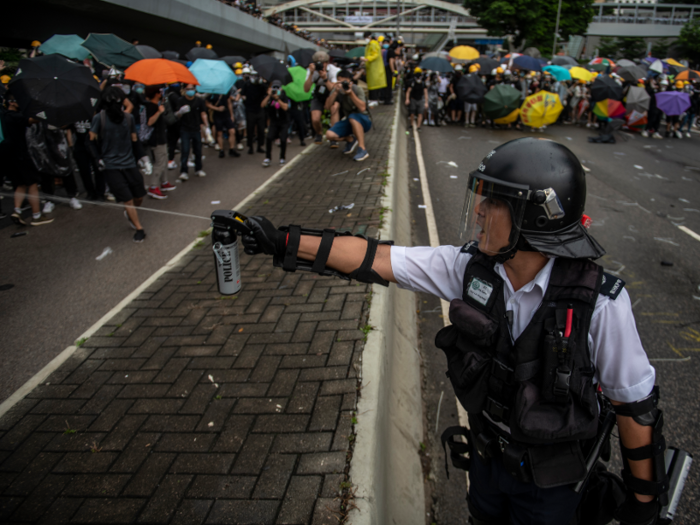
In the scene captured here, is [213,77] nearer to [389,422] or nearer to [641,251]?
[641,251]

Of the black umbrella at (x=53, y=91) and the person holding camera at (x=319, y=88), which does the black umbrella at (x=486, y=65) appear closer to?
the person holding camera at (x=319, y=88)

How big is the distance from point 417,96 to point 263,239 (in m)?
13.8

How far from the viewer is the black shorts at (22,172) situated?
6418mm

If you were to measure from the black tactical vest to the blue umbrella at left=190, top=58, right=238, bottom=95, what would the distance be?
8.97 m

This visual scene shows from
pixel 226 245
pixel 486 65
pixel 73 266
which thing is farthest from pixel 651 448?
pixel 486 65

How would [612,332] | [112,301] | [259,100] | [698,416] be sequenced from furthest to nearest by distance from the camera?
[259,100]
[112,301]
[698,416]
[612,332]

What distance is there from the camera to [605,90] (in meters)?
13.6

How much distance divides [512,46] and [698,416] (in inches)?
2126

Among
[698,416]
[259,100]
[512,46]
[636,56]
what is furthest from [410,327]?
[636,56]

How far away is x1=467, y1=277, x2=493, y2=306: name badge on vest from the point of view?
1.68m

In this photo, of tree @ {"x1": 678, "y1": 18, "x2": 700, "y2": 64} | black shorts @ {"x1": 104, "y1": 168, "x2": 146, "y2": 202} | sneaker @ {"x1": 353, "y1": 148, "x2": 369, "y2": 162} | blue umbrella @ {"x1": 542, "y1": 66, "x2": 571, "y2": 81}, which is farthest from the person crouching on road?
tree @ {"x1": 678, "y1": 18, "x2": 700, "y2": 64}

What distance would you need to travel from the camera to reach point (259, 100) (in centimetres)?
987

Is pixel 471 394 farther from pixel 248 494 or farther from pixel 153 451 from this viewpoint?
pixel 153 451

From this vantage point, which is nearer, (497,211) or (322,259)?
(497,211)
